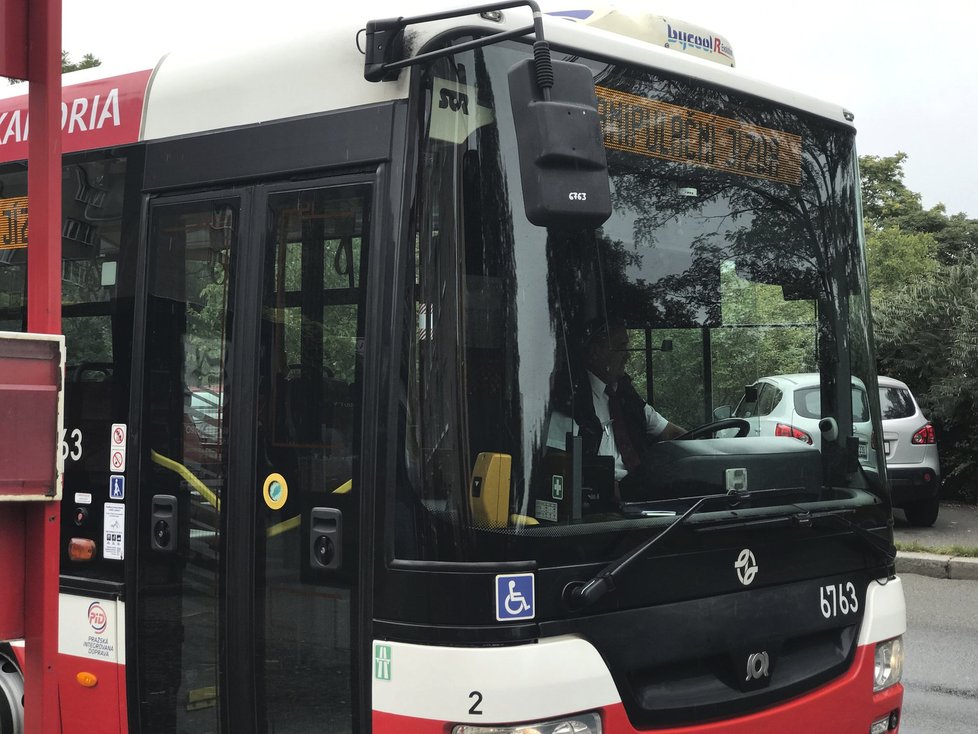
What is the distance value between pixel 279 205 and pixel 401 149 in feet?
1.90

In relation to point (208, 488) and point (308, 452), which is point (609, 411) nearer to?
point (308, 452)

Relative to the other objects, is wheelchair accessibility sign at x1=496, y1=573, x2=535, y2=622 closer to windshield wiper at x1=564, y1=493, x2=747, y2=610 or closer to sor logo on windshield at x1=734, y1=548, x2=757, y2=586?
windshield wiper at x1=564, y1=493, x2=747, y2=610

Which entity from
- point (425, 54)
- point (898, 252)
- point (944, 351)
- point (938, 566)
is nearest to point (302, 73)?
point (425, 54)

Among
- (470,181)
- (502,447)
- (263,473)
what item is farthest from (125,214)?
(502,447)

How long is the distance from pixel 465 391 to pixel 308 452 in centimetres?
63

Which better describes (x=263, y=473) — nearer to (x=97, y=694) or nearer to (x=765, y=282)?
(x=97, y=694)

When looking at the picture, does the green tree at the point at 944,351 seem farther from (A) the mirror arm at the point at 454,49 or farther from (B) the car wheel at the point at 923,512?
(A) the mirror arm at the point at 454,49

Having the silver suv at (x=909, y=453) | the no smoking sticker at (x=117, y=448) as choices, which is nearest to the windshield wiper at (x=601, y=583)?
the no smoking sticker at (x=117, y=448)

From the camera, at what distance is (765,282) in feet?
14.1

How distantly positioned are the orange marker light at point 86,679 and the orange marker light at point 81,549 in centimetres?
43

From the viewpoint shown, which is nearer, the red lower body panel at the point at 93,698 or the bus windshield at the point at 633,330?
the bus windshield at the point at 633,330

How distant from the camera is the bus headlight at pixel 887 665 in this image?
4.29 m

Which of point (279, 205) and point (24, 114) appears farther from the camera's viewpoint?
point (24, 114)

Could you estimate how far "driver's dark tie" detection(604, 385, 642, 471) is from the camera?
3.68 meters
